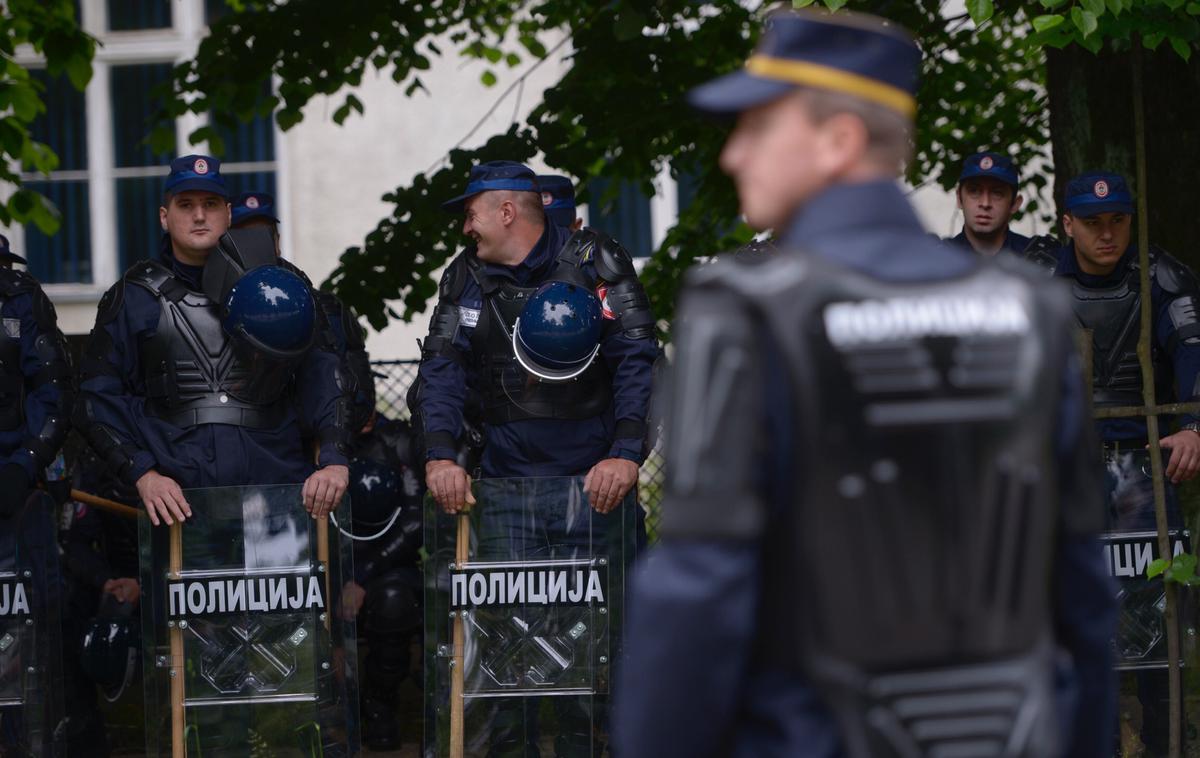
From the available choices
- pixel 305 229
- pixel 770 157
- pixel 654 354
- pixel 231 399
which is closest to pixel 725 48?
pixel 654 354

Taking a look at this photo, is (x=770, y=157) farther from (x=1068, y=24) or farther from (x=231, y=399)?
(x=231, y=399)

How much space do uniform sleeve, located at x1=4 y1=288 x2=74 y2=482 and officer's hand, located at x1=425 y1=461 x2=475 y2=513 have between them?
1406 mm

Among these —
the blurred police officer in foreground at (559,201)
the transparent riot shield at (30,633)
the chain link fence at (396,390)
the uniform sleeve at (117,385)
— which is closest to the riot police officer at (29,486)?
the transparent riot shield at (30,633)

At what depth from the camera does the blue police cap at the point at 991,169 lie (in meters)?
6.66

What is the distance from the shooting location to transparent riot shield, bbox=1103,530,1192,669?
6.01 meters

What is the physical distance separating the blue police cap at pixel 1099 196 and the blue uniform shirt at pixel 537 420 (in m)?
1.61

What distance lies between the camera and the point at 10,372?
6324mm

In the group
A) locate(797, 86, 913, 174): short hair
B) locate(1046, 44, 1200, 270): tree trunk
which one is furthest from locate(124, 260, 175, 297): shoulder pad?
locate(797, 86, 913, 174): short hair

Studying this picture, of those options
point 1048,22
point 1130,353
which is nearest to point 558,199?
point 1130,353

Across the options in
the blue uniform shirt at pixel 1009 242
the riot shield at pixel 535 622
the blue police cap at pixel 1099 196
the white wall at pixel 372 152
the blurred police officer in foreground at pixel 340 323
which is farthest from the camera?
the white wall at pixel 372 152

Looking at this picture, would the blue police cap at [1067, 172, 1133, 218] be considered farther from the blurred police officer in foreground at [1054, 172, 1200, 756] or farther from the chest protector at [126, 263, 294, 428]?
the chest protector at [126, 263, 294, 428]

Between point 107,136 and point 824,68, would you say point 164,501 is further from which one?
point 107,136

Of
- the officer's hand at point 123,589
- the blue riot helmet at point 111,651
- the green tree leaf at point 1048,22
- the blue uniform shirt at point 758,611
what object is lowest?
the blue riot helmet at point 111,651

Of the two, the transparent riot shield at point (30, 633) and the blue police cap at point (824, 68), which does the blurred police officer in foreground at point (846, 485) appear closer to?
the blue police cap at point (824, 68)
